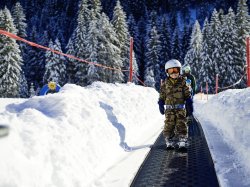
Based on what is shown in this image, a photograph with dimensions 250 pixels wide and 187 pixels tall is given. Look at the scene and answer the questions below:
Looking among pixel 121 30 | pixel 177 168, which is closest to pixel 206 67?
pixel 121 30

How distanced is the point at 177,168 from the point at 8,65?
35.7 metres

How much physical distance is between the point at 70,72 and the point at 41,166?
45.3 metres

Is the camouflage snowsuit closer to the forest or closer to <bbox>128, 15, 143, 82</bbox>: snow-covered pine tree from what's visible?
the forest

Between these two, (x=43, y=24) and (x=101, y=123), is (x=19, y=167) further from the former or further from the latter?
(x=43, y=24)

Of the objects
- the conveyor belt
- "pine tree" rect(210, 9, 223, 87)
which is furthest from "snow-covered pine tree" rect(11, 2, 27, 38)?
the conveyor belt

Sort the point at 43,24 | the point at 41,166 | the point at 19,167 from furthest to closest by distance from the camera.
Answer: the point at 43,24 < the point at 41,166 < the point at 19,167

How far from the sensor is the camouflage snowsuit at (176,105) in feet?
20.5

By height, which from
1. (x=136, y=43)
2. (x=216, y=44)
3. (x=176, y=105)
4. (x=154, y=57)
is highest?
(x=136, y=43)

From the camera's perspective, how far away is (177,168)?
4.78m

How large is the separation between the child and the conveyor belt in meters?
0.34

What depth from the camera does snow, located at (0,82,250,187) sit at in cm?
325

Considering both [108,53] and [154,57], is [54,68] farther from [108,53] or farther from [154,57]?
[154,57]

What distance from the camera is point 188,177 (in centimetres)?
431

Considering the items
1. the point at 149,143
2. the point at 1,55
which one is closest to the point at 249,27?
the point at 1,55
